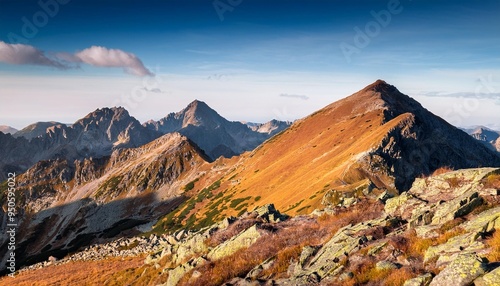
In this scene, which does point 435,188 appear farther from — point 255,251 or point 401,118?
point 401,118

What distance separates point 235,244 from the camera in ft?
84.2

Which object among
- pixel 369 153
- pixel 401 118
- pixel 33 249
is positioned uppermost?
pixel 401 118

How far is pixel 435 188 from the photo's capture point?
24.7 m

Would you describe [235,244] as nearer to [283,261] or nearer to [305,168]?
[283,261]

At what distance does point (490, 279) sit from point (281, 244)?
46.9ft

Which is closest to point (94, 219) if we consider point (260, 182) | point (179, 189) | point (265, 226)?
point (179, 189)

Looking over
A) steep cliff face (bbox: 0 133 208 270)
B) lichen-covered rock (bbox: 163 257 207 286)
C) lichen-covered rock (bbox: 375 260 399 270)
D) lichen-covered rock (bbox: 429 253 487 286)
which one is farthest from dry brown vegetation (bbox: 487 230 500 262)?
steep cliff face (bbox: 0 133 208 270)

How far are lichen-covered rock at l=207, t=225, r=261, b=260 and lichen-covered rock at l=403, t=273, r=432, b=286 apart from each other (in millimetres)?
14433

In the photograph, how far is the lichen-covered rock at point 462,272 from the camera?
1060 cm

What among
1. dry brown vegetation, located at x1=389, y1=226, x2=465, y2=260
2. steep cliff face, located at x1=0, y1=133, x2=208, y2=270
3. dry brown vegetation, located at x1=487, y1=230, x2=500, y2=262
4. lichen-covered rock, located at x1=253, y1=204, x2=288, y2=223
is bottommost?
steep cliff face, located at x1=0, y1=133, x2=208, y2=270

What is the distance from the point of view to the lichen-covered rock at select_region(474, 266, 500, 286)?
32.9 feet

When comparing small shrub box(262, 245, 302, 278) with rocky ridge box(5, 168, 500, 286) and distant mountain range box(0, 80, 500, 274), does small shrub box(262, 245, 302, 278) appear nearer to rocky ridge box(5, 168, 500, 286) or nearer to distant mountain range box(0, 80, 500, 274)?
rocky ridge box(5, 168, 500, 286)

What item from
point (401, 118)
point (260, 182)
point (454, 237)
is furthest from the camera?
point (260, 182)

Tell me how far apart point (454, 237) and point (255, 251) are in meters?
12.6
